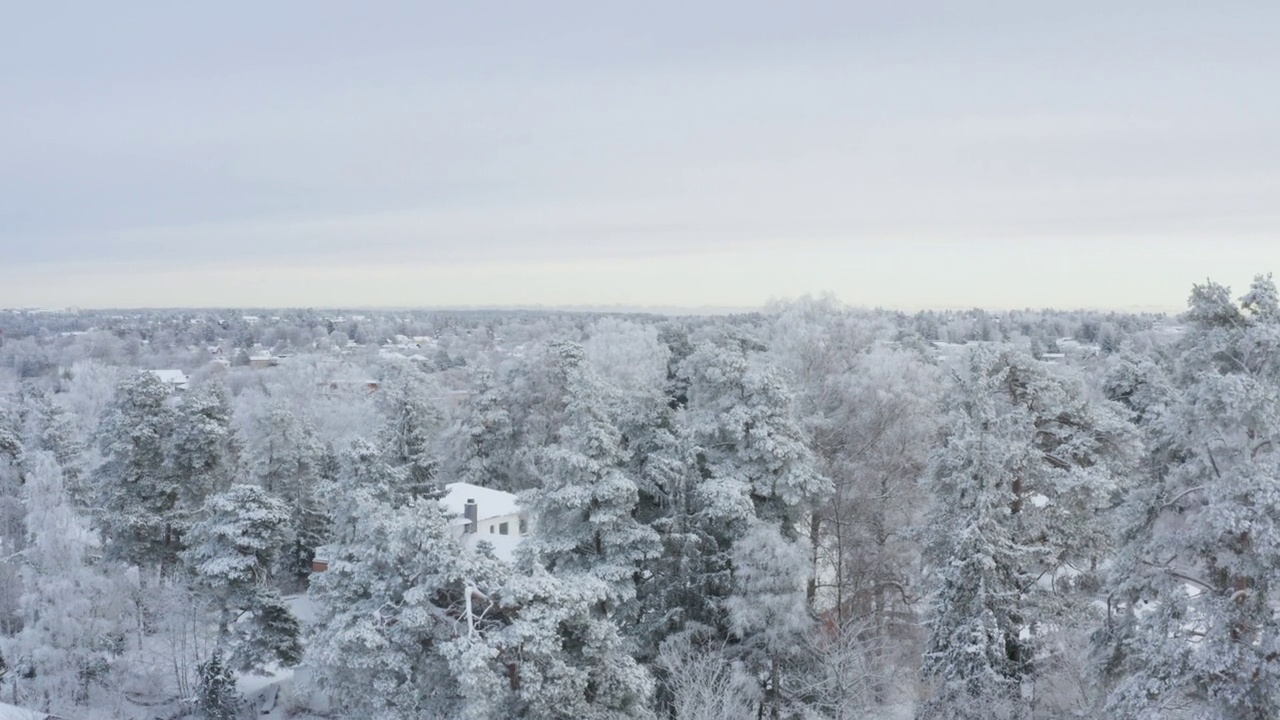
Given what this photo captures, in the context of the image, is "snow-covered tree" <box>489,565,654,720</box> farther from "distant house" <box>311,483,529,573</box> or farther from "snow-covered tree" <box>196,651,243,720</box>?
"distant house" <box>311,483,529,573</box>

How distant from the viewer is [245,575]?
22984mm

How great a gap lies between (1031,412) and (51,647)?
24608 millimetres

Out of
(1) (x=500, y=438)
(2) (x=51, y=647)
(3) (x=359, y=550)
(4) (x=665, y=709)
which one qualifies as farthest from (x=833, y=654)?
(1) (x=500, y=438)

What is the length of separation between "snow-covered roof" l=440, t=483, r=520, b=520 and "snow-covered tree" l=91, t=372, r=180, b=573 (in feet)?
28.6

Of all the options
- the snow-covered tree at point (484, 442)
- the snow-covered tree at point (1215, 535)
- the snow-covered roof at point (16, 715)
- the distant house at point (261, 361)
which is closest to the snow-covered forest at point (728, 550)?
the snow-covered tree at point (1215, 535)

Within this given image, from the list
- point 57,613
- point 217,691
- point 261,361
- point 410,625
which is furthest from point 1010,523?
Result: point 261,361

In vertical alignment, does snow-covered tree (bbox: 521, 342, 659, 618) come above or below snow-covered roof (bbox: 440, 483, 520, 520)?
above

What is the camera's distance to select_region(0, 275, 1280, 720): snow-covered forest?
12359mm

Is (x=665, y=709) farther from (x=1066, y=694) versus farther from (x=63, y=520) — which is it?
(x=63, y=520)

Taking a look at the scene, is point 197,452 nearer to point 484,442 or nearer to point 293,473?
point 293,473

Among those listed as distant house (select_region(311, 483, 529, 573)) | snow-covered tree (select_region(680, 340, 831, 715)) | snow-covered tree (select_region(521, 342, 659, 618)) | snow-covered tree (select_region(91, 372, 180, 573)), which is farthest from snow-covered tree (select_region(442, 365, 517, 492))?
snow-covered tree (select_region(521, 342, 659, 618))

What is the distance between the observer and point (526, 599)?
47.9ft

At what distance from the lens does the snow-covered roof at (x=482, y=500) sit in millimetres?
31391

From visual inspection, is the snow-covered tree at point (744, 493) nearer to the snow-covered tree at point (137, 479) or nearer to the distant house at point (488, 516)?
the distant house at point (488, 516)
